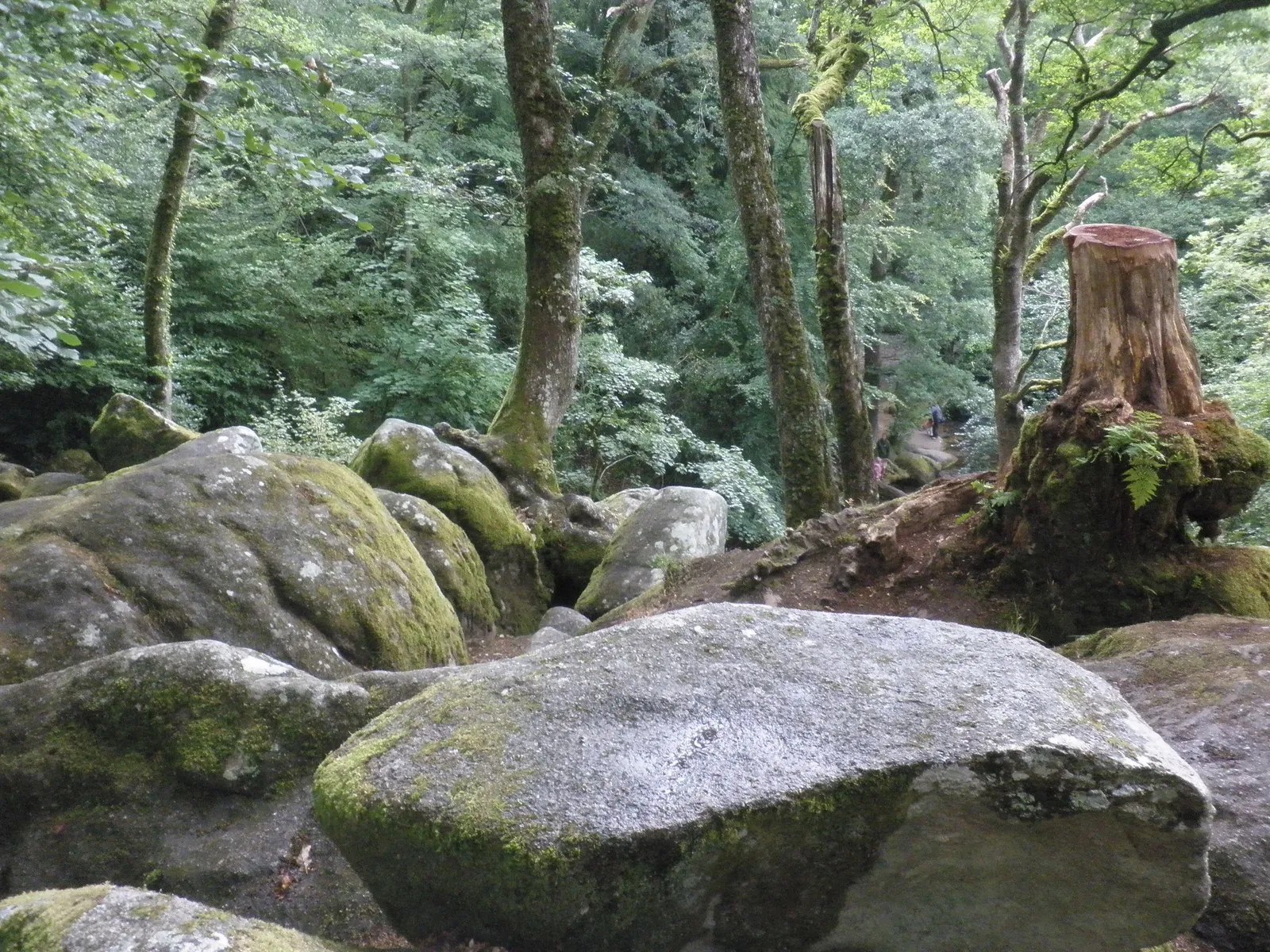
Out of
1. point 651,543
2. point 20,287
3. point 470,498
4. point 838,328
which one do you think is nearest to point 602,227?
point 838,328

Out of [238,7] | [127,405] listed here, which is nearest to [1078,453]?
[127,405]

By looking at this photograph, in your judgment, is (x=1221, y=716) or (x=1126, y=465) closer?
(x=1221, y=716)

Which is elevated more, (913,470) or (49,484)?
(49,484)

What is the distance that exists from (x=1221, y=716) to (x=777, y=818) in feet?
6.34

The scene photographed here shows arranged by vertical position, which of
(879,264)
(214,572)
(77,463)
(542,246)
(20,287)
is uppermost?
(542,246)

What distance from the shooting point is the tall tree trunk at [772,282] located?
772cm

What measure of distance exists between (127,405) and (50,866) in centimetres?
712

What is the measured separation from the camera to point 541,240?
9.52 metres

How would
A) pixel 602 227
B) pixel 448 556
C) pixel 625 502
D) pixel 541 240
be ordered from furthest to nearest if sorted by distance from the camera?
pixel 602 227
pixel 625 502
pixel 541 240
pixel 448 556

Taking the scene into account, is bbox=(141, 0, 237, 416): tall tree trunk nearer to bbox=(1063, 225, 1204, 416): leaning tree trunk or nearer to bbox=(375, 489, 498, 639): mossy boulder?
bbox=(375, 489, 498, 639): mossy boulder

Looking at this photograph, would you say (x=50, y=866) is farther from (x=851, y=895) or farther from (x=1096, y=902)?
(x=1096, y=902)

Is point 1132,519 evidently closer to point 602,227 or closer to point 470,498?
point 470,498

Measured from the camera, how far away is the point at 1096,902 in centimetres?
203

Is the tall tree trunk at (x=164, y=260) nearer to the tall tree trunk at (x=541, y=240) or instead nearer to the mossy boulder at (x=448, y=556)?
the tall tree trunk at (x=541, y=240)
